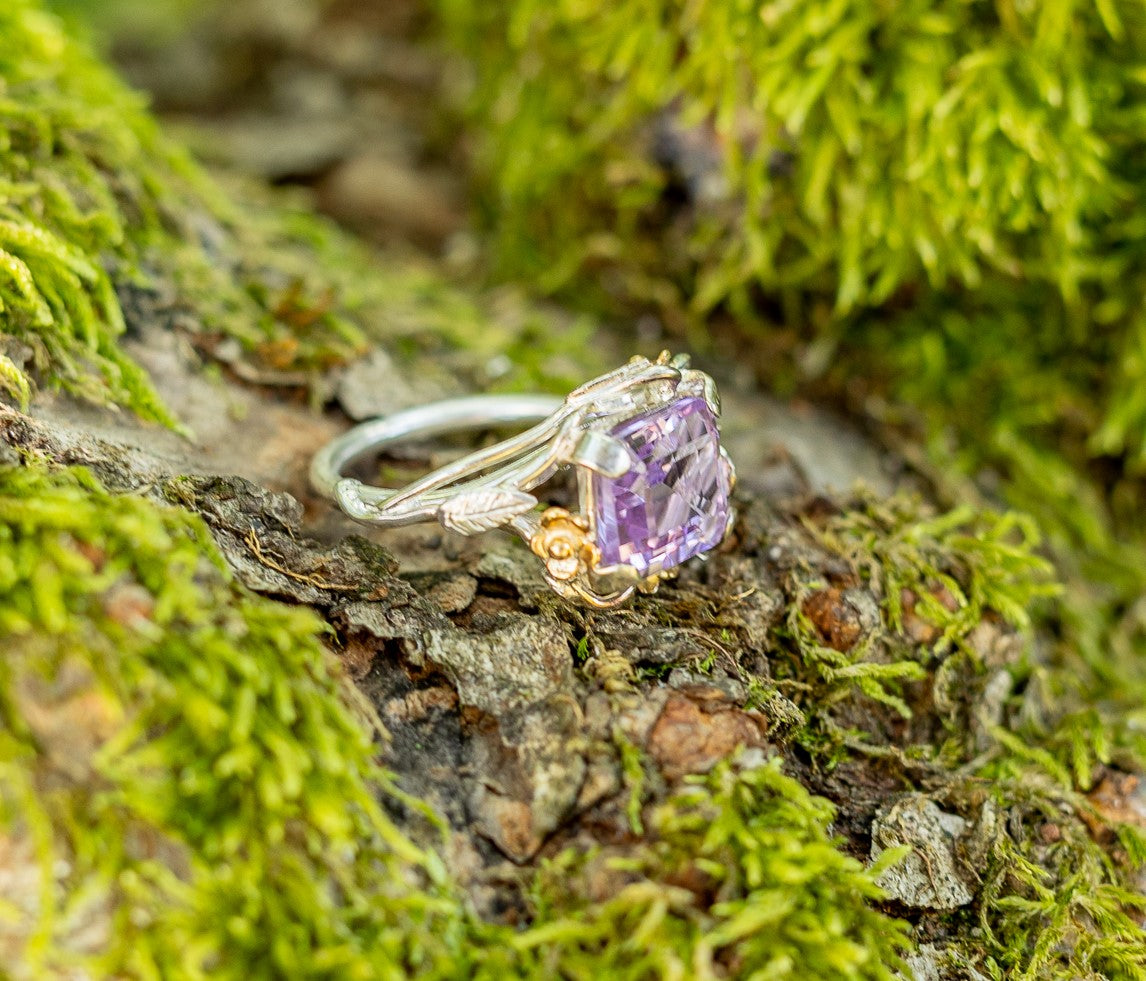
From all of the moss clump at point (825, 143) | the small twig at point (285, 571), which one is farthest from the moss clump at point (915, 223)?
the small twig at point (285, 571)

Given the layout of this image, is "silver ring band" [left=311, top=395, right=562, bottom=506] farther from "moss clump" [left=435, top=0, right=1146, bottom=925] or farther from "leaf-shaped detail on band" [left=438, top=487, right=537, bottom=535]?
"moss clump" [left=435, top=0, right=1146, bottom=925]

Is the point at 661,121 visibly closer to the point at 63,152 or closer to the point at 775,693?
the point at 63,152

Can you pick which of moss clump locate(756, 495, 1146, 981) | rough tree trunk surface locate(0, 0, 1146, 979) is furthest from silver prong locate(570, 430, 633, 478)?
moss clump locate(756, 495, 1146, 981)

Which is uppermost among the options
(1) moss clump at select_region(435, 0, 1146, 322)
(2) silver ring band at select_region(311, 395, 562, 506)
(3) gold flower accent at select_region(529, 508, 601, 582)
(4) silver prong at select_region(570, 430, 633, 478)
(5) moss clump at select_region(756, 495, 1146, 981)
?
(1) moss clump at select_region(435, 0, 1146, 322)

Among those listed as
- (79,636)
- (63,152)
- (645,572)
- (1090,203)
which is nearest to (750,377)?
(1090,203)

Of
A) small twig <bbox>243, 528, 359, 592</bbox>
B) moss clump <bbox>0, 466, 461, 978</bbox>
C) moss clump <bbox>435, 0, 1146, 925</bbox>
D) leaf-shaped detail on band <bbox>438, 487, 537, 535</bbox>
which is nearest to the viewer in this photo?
moss clump <bbox>0, 466, 461, 978</bbox>

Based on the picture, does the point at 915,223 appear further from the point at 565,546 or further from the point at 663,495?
the point at 565,546

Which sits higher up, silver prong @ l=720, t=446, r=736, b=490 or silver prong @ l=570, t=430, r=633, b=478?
silver prong @ l=570, t=430, r=633, b=478
